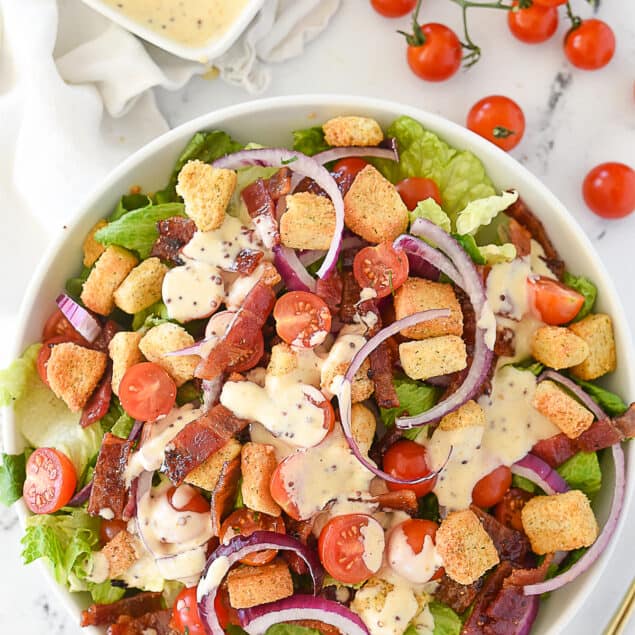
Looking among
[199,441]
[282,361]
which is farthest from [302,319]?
[199,441]

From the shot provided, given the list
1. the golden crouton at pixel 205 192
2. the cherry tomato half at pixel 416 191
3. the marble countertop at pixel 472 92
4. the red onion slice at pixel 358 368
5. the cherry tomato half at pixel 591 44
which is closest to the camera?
the red onion slice at pixel 358 368

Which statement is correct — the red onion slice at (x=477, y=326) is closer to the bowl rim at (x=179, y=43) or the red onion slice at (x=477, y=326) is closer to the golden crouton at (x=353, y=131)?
the golden crouton at (x=353, y=131)

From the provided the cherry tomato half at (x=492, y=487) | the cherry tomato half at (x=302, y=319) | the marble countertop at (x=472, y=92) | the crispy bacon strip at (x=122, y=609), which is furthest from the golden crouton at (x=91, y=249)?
the cherry tomato half at (x=492, y=487)

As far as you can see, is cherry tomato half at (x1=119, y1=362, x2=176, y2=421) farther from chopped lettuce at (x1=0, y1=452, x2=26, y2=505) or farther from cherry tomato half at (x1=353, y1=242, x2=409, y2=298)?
cherry tomato half at (x1=353, y1=242, x2=409, y2=298)

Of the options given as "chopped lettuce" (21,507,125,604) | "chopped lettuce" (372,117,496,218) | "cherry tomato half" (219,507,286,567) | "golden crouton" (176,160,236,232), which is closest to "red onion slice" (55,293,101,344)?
"golden crouton" (176,160,236,232)

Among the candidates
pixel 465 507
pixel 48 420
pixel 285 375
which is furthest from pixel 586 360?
pixel 48 420

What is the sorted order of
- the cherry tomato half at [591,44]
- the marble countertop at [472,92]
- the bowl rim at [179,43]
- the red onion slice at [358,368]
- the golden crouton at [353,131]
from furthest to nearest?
the marble countertop at [472,92] → the cherry tomato half at [591,44] → the bowl rim at [179,43] → the golden crouton at [353,131] → the red onion slice at [358,368]

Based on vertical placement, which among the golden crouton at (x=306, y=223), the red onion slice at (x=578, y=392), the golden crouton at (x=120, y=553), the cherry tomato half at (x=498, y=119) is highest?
the cherry tomato half at (x=498, y=119)

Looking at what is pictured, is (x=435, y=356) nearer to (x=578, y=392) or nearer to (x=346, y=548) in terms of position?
(x=578, y=392)
